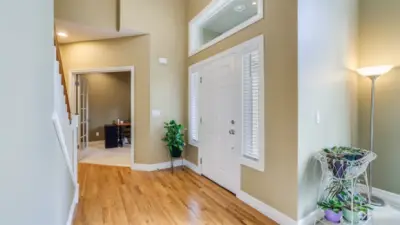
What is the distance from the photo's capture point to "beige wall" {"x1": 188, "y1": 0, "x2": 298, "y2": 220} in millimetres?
2438

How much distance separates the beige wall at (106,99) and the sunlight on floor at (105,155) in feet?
→ 2.77

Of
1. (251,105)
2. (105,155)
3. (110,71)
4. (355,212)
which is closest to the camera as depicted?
(355,212)

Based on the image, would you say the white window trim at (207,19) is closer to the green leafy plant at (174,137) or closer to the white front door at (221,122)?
the white front door at (221,122)

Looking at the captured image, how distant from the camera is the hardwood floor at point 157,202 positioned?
2672 mm

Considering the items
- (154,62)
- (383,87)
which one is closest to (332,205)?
(383,87)

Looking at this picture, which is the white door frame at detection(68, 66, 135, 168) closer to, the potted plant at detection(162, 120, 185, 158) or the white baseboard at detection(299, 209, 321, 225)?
the potted plant at detection(162, 120, 185, 158)

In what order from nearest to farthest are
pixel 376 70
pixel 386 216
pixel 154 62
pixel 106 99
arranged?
pixel 386 216, pixel 376 70, pixel 154 62, pixel 106 99

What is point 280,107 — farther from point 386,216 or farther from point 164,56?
point 164,56

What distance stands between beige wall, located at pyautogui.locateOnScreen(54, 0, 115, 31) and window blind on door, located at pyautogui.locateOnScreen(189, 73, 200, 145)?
1.87 m

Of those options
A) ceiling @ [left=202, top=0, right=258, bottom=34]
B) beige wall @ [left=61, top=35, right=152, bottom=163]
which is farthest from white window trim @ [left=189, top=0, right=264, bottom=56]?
beige wall @ [left=61, top=35, right=152, bottom=163]

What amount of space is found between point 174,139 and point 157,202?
5.37ft

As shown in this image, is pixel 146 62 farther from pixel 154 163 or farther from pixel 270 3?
pixel 270 3

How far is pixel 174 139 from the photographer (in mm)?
4645

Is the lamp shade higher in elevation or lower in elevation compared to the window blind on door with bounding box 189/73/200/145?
higher
